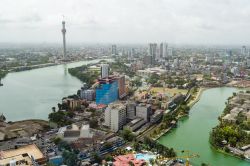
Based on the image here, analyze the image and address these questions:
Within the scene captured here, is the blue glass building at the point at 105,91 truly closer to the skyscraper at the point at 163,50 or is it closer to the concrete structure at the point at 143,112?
the concrete structure at the point at 143,112

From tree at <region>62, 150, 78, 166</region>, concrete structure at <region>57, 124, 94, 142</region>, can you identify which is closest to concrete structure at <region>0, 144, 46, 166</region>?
tree at <region>62, 150, 78, 166</region>

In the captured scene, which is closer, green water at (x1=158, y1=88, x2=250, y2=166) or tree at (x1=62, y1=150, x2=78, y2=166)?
tree at (x1=62, y1=150, x2=78, y2=166)

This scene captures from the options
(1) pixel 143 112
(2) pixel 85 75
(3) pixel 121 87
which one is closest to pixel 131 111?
(1) pixel 143 112

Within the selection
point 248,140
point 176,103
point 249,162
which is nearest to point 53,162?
point 249,162

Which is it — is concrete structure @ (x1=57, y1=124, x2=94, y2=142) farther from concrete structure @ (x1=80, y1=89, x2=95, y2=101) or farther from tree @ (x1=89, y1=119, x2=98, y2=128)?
concrete structure @ (x1=80, y1=89, x2=95, y2=101)

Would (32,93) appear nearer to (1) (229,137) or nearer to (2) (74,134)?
(2) (74,134)
